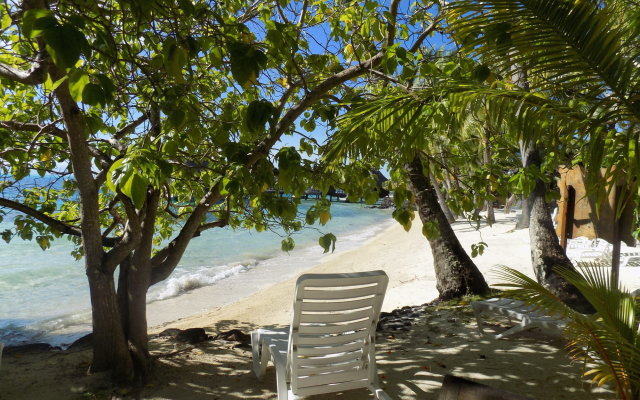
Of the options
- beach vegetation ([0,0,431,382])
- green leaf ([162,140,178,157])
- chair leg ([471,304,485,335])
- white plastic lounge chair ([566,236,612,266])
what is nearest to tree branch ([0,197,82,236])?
beach vegetation ([0,0,431,382])

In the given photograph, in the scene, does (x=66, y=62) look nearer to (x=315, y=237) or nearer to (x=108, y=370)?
(x=108, y=370)

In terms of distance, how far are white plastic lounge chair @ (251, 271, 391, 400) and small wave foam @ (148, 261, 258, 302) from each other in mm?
9426

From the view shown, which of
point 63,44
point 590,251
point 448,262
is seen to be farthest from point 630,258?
point 63,44

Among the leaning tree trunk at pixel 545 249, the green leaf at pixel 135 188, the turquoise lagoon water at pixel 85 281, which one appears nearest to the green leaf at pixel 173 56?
the green leaf at pixel 135 188

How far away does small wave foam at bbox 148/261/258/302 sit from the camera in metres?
12.1

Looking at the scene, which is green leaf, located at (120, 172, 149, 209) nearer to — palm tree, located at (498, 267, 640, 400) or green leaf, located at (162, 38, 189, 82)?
green leaf, located at (162, 38, 189, 82)

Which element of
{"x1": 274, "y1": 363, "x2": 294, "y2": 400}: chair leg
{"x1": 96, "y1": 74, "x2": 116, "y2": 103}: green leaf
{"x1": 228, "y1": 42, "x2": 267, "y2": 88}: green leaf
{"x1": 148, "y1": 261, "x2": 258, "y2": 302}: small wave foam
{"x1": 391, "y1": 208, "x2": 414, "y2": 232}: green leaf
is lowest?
{"x1": 148, "y1": 261, "x2": 258, "y2": 302}: small wave foam

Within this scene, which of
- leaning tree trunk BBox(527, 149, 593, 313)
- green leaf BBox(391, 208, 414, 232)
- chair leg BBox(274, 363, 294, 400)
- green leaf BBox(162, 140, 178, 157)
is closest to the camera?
green leaf BBox(162, 140, 178, 157)

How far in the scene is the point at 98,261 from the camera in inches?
142

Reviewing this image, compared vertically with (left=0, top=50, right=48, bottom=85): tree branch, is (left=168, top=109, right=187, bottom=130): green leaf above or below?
below

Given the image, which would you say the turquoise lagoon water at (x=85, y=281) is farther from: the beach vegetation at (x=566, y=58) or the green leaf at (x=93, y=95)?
the beach vegetation at (x=566, y=58)

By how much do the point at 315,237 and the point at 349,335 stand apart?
20.6 meters

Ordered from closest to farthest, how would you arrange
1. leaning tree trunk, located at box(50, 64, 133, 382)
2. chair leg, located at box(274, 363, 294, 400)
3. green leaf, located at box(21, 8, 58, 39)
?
1. green leaf, located at box(21, 8, 58, 39)
2. chair leg, located at box(274, 363, 294, 400)
3. leaning tree trunk, located at box(50, 64, 133, 382)

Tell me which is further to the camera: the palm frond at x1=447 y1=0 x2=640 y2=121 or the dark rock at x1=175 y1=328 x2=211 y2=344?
the dark rock at x1=175 y1=328 x2=211 y2=344
